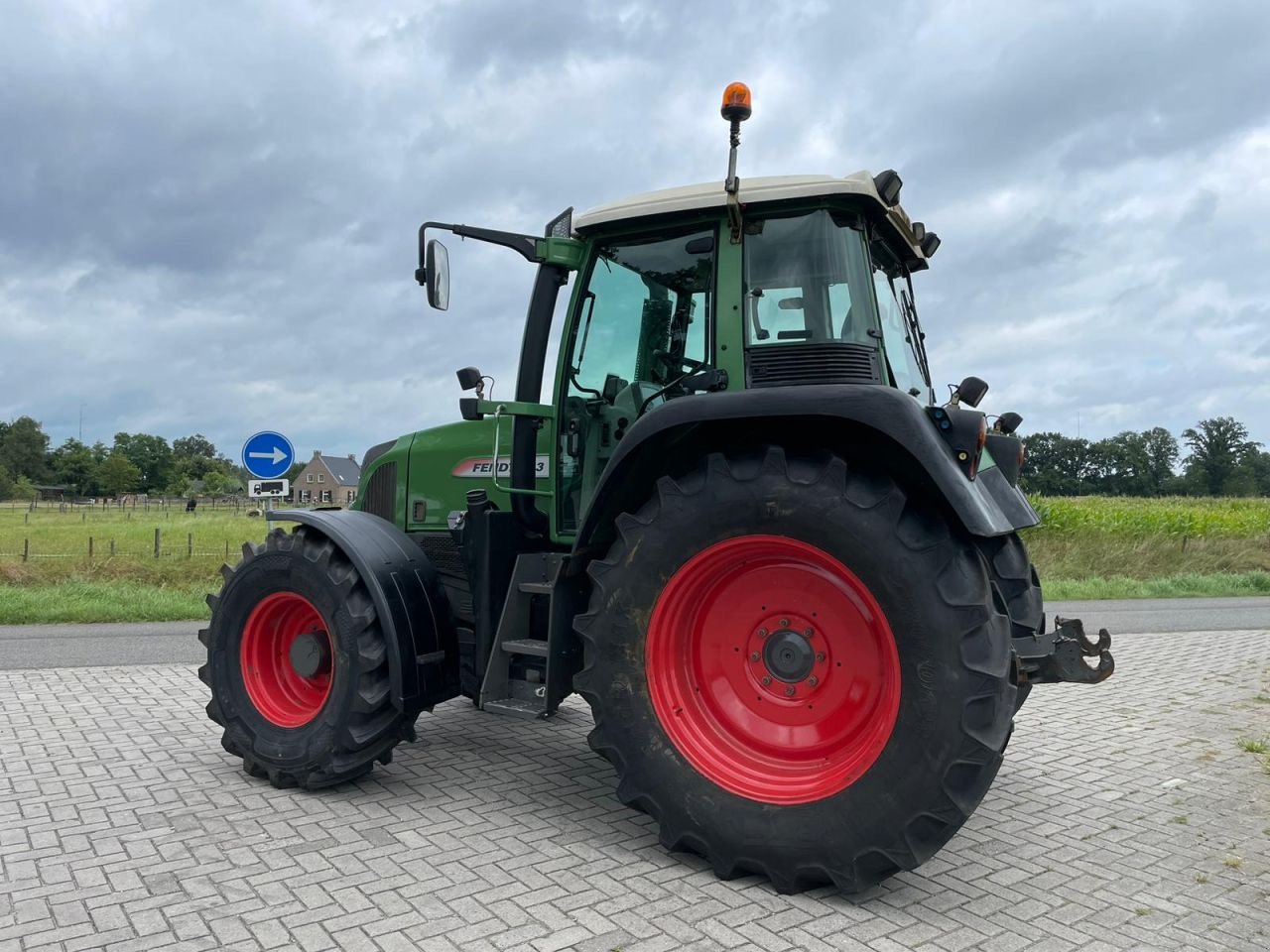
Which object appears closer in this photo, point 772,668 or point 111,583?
point 772,668

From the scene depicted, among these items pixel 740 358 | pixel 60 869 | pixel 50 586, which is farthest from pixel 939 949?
pixel 50 586

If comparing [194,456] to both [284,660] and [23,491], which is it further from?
[284,660]

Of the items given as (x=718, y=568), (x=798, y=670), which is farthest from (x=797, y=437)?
(x=798, y=670)

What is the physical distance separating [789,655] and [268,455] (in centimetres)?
902

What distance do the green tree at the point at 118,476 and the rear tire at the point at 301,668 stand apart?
109183mm

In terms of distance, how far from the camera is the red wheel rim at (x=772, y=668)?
3.48 metres

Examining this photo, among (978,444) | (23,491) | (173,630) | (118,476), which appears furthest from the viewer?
(118,476)

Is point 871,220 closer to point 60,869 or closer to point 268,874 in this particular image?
point 268,874

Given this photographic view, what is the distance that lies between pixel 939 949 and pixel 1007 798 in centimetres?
187

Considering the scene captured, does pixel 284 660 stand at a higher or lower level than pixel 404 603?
lower

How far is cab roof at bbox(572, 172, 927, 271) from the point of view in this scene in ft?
12.5

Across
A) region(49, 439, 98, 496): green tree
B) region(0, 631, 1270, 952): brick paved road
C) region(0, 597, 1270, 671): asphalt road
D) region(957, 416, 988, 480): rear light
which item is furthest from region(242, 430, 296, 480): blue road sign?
region(49, 439, 98, 496): green tree

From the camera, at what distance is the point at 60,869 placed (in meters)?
3.58

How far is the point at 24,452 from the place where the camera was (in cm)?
10662
